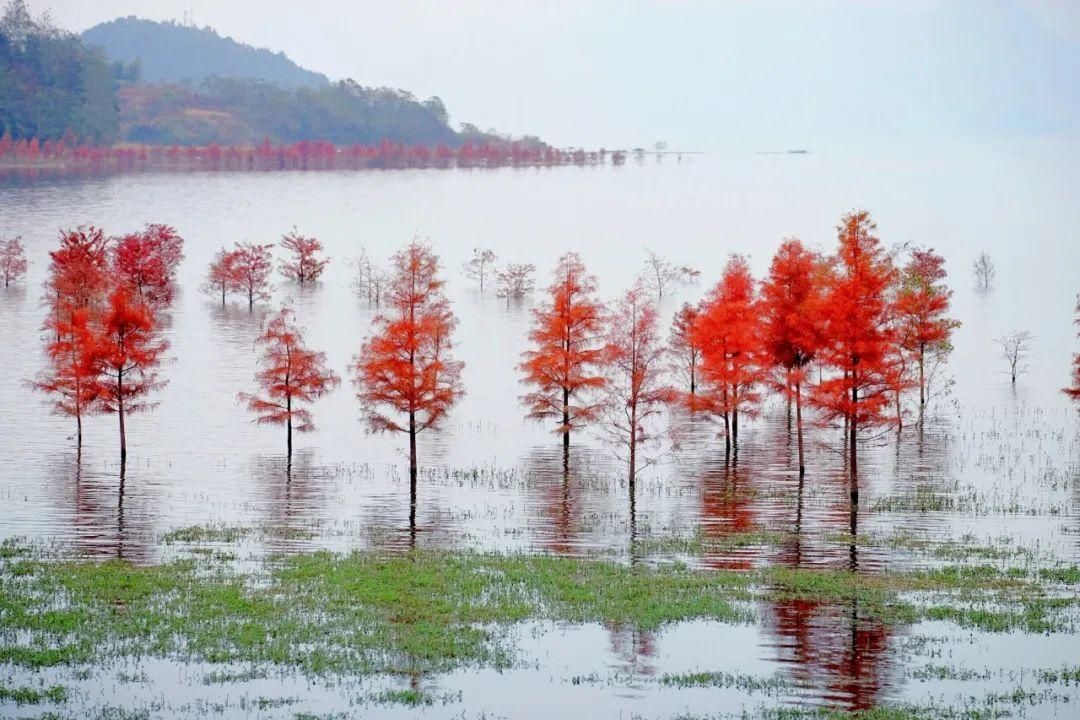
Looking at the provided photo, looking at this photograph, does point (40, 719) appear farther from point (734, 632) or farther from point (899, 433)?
point (899, 433)

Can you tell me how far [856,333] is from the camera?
54.3 metres

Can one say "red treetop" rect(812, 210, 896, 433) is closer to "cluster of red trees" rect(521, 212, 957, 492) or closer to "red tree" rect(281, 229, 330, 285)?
"cluster of red trees" rect(521, 212, 957, 492)

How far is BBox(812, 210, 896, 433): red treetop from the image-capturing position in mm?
54406

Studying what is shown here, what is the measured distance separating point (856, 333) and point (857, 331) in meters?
0.09

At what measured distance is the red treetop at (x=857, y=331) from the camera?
178 ft

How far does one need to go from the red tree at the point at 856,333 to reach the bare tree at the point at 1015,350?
186 feet

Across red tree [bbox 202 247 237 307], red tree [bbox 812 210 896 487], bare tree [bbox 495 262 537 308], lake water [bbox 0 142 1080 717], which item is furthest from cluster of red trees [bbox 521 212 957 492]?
red tree [bbox 202 247 237 307]

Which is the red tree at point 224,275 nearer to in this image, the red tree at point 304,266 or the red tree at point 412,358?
the red tree at point 304,266

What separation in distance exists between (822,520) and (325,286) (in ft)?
452

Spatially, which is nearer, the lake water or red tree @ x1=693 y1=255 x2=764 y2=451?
the lake water

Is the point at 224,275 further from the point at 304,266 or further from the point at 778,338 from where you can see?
the point at 778,338

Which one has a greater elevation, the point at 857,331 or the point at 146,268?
the point at 146,268

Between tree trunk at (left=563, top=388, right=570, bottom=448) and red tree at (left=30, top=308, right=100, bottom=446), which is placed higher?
red tree at (left=30, top=308, right=100, bottom=446)

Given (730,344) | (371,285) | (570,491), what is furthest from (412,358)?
(371,285)
